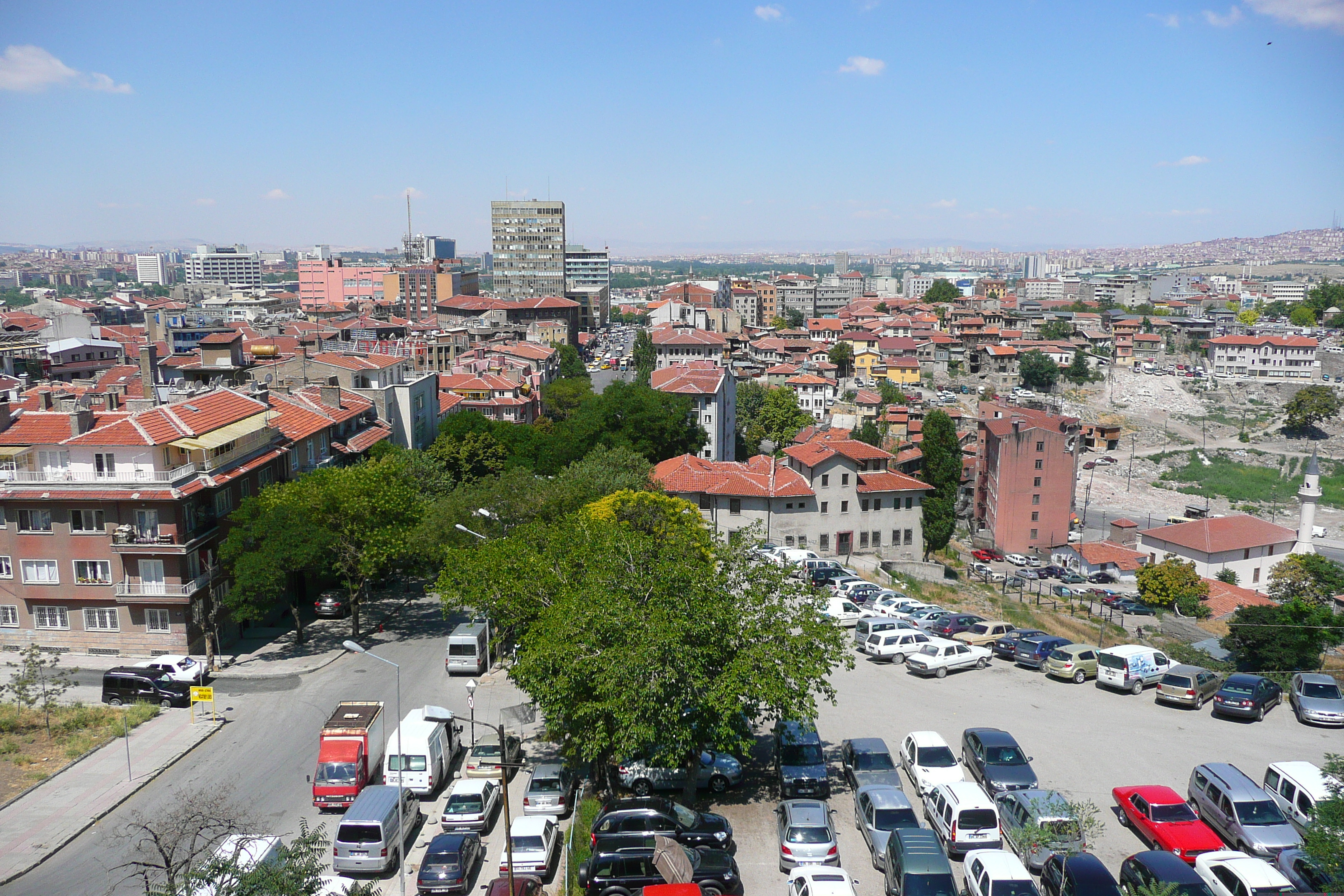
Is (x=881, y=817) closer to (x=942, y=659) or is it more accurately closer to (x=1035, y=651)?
(x=942, y=659)

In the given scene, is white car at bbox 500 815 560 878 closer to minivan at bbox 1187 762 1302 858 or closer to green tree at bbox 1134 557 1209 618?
minivan at bbox 1187 762 1302 858

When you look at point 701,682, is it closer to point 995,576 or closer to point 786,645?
point 786,645

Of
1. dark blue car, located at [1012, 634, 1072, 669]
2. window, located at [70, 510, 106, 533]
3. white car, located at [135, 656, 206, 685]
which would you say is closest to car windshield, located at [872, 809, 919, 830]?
dark blue car, located at [1012, 634, 1072, 669]

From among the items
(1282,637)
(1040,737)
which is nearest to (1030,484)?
(1282,637)

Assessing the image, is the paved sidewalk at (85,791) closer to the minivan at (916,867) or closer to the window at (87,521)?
the window at (87,521)

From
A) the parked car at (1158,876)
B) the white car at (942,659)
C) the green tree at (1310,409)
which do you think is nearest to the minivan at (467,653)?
the white car at (942,659)
